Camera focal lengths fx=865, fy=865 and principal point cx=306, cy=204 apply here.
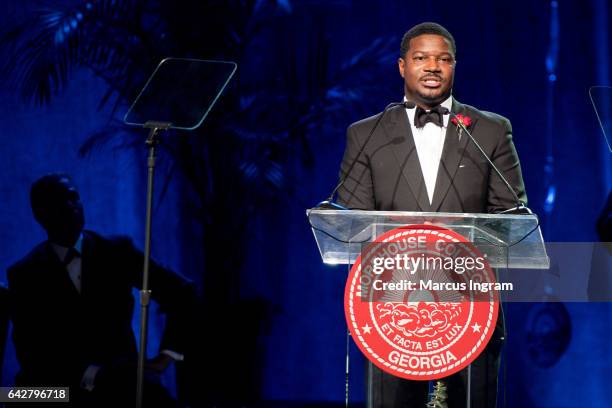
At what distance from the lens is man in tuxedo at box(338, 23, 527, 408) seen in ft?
8.82

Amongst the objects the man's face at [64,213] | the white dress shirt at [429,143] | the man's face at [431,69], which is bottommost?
the man's face at [64,213]

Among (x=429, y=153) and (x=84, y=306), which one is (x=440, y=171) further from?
(x=84, y=306)

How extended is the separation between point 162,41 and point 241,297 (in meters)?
1.61

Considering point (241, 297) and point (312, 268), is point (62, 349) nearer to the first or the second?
point (241, 297)

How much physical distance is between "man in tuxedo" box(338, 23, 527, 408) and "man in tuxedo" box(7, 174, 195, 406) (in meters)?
2.54

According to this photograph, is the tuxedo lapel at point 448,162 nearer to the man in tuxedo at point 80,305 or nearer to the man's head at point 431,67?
the man's head at point 431,67

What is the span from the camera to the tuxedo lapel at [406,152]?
2693 mm

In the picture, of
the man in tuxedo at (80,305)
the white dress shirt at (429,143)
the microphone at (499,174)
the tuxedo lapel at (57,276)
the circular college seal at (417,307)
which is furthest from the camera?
the tuxedo lapel at (57,276)

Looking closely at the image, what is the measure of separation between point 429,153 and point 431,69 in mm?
277

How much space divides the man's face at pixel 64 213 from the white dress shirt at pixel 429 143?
9.56 feet

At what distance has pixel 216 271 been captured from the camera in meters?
5.15

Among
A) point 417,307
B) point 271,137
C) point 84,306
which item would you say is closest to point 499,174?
point 417,307

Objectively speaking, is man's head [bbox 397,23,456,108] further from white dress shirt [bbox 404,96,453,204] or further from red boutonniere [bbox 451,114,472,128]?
red boutonniere [bbox 451,114,472,128]

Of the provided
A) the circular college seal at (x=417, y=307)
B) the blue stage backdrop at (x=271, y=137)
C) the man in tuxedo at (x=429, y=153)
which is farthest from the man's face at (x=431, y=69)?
the blue stage backdrop at (x=271, y=137)
